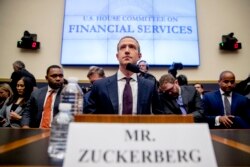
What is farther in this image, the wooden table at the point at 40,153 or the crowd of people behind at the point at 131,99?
the crowd of people behind at the point at 131,99

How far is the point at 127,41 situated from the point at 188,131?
1220mm

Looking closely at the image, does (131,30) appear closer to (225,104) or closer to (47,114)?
(225,104)

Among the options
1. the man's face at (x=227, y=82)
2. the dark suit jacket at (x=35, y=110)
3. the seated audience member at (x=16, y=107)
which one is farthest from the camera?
the man's face at (x=227, y=82)

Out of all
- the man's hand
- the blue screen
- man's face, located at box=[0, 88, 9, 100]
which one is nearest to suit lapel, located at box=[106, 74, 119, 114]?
the man's hand

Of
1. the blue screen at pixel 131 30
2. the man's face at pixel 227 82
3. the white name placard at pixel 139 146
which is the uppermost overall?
the blue screen at pixel 131 30

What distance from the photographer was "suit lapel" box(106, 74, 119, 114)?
1.66m

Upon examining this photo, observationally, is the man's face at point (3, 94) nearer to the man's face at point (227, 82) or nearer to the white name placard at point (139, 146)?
the man's face at point (227, 82)

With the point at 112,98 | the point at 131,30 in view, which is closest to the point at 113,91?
the point at 112,98

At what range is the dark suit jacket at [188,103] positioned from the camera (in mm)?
2307

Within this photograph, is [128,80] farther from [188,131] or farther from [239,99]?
[239,99]

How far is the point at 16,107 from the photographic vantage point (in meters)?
2.89

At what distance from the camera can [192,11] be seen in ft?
17.3

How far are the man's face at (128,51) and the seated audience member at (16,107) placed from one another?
1400 mm

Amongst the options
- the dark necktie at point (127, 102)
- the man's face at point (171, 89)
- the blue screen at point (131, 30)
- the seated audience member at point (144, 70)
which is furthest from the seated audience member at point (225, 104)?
the blue screen at point (131, 30)
